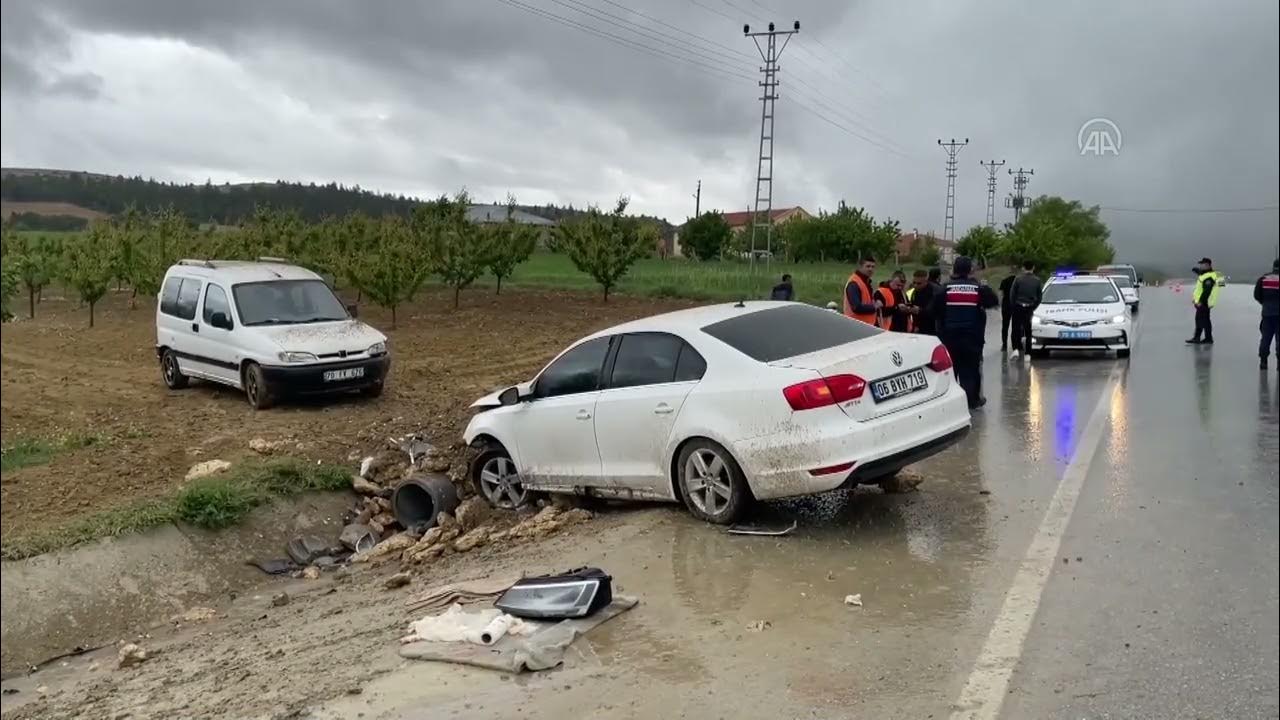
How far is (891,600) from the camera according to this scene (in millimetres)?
5438

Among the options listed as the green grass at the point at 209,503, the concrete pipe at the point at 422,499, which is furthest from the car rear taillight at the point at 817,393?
the green grass at the point at 209,503

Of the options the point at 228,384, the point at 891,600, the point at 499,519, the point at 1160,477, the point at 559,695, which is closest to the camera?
the point at 559,695

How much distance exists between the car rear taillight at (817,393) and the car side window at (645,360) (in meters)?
1.05

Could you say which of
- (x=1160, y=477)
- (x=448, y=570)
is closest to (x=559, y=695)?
(x=448, y=570)

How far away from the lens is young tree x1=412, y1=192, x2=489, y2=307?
2862 cm

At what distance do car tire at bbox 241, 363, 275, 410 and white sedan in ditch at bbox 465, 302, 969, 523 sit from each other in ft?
18.2

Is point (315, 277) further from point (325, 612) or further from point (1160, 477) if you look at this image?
point (1160, 477)

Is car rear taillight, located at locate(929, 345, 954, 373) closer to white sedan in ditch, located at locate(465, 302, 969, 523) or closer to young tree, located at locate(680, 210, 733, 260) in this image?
white sedan in ditch, located at locate(465, 302, 969, 523)

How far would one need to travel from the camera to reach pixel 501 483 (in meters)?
8.67

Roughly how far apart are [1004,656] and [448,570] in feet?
13.1

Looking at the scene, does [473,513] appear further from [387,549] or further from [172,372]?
[172,372]

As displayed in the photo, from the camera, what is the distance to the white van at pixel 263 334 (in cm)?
1275

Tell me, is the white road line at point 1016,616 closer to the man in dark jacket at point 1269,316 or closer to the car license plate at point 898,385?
the car license plate at point 898,385

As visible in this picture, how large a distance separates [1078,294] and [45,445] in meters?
16.0
